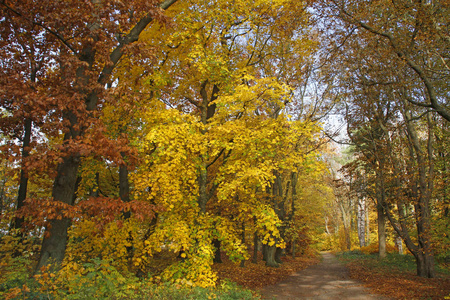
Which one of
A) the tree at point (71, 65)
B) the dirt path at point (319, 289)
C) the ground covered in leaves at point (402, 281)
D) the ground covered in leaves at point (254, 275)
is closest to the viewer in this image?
the tree at point (71, 65)

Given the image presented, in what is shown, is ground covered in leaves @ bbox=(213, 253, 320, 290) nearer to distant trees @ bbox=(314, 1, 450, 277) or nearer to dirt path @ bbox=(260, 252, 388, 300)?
dirt path @ bbox=(260, 252, 388, 300)

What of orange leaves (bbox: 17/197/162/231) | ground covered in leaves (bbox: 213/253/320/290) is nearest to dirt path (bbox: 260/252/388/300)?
ground covered in leaves (bbox: 213/253/320/290)

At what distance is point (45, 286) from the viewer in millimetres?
4328

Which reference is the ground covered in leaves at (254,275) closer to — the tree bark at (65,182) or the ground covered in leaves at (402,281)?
the ground covered in leaves at (402,281)

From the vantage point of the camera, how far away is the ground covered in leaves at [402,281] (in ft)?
27.0

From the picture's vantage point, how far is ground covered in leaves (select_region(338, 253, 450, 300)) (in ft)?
27.0

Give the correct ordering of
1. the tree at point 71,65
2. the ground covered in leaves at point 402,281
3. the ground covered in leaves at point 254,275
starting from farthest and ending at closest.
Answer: the ground covered in leaves at point 254,275
the ground covered in leaves at point 402,281
the tree at point 71,65

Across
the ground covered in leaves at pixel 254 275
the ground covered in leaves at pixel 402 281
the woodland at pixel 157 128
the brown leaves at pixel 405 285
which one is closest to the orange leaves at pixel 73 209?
the woodland at pixel 157 128

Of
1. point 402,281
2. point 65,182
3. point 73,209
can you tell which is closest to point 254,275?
point 402,281

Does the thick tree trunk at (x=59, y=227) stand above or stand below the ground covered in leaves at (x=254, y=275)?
above

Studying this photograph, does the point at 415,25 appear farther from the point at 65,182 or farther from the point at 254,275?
the point at 254,275

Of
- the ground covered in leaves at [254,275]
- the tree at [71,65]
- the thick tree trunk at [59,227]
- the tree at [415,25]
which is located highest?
the tree at [415,25]

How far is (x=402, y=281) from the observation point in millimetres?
10070

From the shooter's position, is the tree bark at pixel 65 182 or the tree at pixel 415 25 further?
the tree at pixel 415 25
